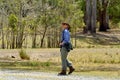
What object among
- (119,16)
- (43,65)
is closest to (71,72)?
(43,65)

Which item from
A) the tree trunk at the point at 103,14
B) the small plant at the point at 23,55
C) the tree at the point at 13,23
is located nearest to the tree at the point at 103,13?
the tree trunk at the point at 103,14

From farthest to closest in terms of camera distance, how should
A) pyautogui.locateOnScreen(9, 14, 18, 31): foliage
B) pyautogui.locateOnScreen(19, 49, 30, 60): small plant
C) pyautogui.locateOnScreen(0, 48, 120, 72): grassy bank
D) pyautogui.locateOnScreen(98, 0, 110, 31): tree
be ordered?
1. pyautogui.locateOnScreen(98, 0, 110, 31): tree
2. pyautogui.locateOnScreen(9, 14, 18, 31): foliage
3. pyautogui.locateOnScreen(19, 49, 30, 60): small plant
4. pyautogui.locateOnScreen(0, 48, 120, 72): grassy bank

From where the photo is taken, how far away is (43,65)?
981 inches

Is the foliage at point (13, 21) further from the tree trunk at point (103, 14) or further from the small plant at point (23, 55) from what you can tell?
the tree trunk at point (103, 14)

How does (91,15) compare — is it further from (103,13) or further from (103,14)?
(103,13)

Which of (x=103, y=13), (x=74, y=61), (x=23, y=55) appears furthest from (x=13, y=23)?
(x=103, y=13)

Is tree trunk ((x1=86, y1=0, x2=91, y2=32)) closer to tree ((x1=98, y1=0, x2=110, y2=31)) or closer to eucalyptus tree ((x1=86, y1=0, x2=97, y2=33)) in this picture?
eucalyptus tree ((x1=86, y1=0, x2=97, y2=33))

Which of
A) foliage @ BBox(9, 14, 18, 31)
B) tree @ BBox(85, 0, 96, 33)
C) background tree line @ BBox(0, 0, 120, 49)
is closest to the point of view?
foliage @ BBox(9, 14, 18, 31)

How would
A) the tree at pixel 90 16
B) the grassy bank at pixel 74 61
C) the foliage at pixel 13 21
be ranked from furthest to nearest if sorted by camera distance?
the tree at pixel 90 16
the foliage at pixel 13 21
the grassy bank at pixel 74 61

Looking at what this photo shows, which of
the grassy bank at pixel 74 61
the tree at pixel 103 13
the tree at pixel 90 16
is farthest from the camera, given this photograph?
the tree at pixel 103 13

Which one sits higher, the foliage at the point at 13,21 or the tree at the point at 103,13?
the foliage at the point at 13,21

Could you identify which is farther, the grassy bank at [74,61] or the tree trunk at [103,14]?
the tree trunk at [103,14]

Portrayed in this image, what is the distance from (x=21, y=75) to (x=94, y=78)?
317 cm

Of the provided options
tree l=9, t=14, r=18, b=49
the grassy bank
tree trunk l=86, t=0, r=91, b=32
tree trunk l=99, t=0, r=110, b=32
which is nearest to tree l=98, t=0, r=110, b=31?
tree trunk l=99, t=0, r=110, b=32
